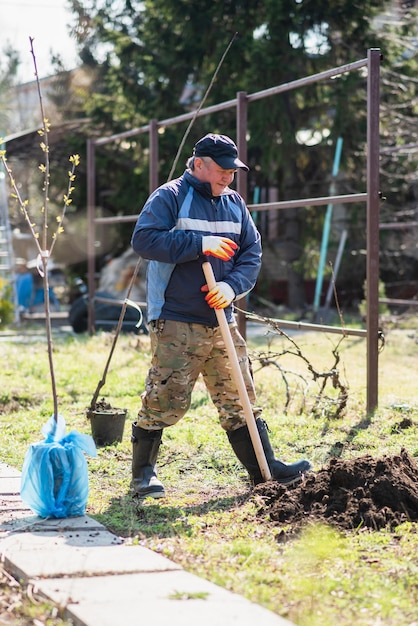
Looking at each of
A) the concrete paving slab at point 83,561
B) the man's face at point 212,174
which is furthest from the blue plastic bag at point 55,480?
the man's face at point 212,174

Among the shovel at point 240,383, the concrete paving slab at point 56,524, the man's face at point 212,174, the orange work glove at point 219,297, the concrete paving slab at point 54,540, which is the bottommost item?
the concrete paving slab at point 54,540

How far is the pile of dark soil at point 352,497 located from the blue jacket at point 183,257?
3.12 feet

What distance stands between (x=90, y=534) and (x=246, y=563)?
0.77 metres

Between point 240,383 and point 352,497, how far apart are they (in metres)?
0.84

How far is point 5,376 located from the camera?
29.2ft

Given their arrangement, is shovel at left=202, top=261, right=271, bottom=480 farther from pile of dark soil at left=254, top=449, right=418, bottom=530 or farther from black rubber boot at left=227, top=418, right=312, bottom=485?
pile of dark soil at left=254, top=449, right=418, bottom=530

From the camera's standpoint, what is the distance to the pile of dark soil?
13.2 ft

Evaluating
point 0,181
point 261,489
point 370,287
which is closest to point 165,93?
point 0,181

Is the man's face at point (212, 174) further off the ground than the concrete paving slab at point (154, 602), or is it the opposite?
the man's face at point (212, 174)

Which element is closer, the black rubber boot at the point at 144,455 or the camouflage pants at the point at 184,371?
the camouflage pants at the point at 184,371

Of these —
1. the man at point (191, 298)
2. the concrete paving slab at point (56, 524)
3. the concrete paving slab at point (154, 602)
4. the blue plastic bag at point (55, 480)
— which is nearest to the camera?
the concrete paving slab at point (154, 602)

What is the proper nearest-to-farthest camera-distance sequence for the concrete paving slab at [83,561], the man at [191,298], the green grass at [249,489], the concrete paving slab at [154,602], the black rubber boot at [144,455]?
the concrete paving slab at [154,602] → the green grass at [249,489] → the concrete paving slab at [83,561] → the man at [191,298] → the black rubber boot at [144,455]

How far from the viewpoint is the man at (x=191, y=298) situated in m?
4.55

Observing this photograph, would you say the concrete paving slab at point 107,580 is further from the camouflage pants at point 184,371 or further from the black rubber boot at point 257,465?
the black rubber boot at point 257,465
